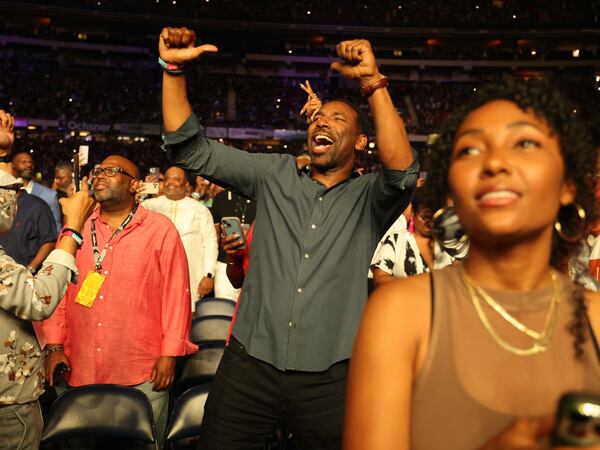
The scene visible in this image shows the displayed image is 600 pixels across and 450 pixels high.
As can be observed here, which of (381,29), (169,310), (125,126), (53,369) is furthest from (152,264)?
(381,29)

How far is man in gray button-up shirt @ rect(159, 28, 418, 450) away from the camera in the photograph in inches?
96.7

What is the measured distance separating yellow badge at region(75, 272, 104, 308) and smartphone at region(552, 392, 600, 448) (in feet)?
9.66

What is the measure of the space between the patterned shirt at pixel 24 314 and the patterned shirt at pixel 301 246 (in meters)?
0.71

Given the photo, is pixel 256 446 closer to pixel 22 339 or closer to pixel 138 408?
pixel 138 408

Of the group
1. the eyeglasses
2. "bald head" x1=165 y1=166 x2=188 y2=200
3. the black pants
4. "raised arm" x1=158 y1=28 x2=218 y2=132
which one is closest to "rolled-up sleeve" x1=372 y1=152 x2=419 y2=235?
Result: the black pants

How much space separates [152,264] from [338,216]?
145 centimetres

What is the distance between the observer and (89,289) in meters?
3.55

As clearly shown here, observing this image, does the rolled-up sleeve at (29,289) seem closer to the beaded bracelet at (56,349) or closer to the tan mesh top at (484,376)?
the beaded bracelet at (56,349)

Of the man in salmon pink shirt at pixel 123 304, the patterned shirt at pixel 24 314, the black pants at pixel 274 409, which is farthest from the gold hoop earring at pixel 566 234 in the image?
the man in salmon pink shirt at pixel 123 304

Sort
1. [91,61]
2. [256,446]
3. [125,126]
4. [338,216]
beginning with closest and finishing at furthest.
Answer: [256,446], [338,216], [125,126], [91,61]

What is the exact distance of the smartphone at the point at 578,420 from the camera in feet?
3.20

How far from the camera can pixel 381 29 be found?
31516 mm

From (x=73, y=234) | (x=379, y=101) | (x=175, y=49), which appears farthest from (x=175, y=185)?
(x=379, y=101)

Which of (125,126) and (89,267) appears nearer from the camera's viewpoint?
(89,267)
